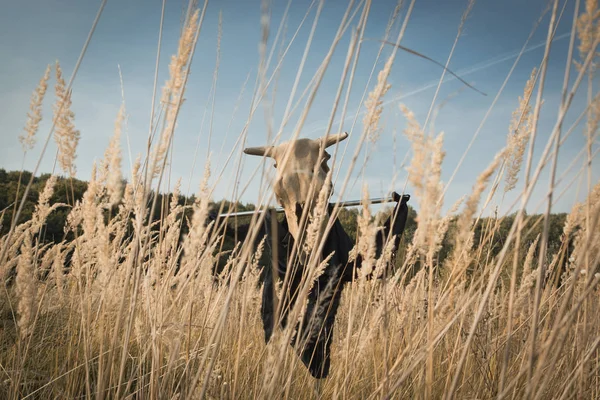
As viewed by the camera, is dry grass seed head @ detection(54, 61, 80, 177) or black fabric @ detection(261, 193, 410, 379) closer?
dry grass seed head @ detection(54, 61, 80, 177)

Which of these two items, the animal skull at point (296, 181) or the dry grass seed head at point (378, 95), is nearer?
the dry grass seed head at point (378, 95)

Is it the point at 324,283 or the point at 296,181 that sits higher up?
the point at 296,181

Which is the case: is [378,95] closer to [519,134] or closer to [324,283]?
[519,134]

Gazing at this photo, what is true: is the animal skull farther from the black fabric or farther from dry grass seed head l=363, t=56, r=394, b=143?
dry grass seed head l=363, t=56, r=394, b=143

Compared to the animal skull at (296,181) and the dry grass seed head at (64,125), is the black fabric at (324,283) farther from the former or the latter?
the dry grass seed head at (64,125)

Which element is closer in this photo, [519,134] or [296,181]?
[519,134]

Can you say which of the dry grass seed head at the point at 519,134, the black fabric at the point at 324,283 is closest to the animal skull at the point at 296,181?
the black fabric at the point at 324,283

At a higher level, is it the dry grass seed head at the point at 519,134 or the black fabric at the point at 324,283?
the dry grass seed head at the point at 519,134

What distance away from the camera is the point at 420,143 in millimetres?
759

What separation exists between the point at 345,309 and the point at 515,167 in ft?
5.33

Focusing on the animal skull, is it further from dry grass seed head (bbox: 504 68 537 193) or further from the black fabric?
dry grass seed head (bbox: 504 68 537 193)

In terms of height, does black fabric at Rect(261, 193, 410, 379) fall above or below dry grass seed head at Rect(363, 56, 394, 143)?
below

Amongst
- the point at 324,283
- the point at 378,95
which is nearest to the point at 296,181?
the point at 324,283

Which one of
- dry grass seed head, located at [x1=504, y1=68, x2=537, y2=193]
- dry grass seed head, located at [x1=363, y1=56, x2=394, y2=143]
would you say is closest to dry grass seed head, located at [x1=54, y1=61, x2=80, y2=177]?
dry grass seed head, located at [x1=363, y1=56, x2=394, y2=143]
